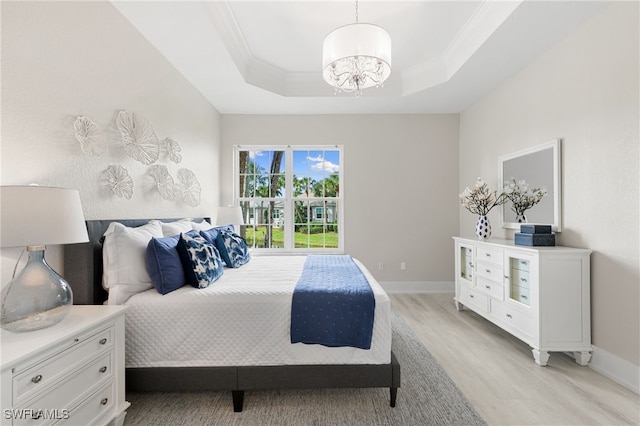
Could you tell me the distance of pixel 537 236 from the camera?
2641 mm

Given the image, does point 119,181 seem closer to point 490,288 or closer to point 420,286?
point 490,288

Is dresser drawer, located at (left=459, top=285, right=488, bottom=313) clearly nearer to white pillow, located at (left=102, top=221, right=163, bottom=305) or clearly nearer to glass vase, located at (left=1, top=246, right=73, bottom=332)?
white pillow, located at (left=102, top=221, right=163, bottom=305)

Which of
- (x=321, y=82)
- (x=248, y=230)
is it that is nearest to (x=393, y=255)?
(x=248, y=230)

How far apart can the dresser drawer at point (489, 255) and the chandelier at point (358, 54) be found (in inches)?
78.2

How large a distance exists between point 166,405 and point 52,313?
0.94 meters

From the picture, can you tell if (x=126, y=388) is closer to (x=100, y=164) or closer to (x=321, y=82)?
(x=100, y=164)

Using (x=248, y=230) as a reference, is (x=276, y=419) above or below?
below

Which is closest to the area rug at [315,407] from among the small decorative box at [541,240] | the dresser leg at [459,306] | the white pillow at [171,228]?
the white pillow at [171,228]

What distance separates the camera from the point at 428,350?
2.66 meters

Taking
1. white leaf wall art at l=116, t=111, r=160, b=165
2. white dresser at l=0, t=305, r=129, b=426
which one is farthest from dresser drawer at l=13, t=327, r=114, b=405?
white leaf wall art at l=116, t=111, r=160, b=165

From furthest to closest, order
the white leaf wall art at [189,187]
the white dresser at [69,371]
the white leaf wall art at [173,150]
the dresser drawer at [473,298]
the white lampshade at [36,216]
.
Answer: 1. the white leaf wall art at [189,187]
2. the dresser drawer at [473,298]
3. the white leaf wall art at [173,150]
4. the white lampshade at [36,216]
5. the white dresser at [69,371]

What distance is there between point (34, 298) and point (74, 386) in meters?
0.43

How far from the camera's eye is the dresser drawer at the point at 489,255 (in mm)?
2957

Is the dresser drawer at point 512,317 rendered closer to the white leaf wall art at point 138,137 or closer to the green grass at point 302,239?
the green grass at point 302,239
